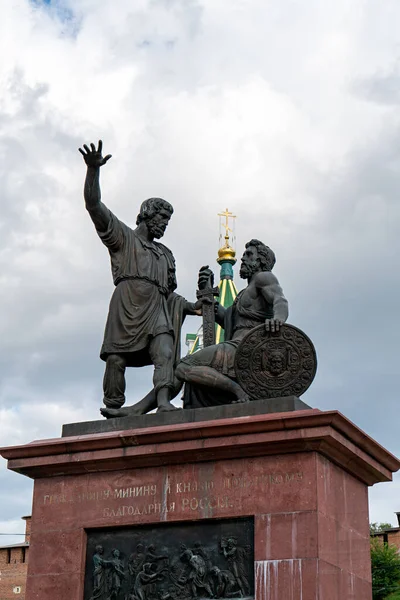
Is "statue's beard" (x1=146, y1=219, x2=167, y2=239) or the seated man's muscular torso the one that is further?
"statue's beard" (x1=146, y1=219, x2=167, y2=239)

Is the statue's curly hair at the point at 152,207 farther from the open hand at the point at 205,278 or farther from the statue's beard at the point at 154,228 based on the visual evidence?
the open hand at the point at 205,278

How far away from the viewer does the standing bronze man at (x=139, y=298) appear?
1502cm

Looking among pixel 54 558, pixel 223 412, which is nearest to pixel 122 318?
pixel 223 412

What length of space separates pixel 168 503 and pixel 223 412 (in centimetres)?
131

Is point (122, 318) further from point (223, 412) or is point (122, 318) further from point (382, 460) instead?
point (382, 460)

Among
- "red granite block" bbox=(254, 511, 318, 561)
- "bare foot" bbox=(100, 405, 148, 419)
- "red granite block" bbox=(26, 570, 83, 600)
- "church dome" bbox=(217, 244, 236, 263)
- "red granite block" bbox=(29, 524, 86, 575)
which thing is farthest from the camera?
"church dome" bbox=(217, 244, 236, 263)

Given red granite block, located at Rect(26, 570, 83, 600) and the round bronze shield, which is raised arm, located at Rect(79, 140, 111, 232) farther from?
red granite block, located at Rect(26, 570, 83, 600)

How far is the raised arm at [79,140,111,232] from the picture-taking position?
14.9 metres

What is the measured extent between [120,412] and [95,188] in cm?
297

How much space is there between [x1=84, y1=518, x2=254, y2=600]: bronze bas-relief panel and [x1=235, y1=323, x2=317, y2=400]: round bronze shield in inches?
72.2

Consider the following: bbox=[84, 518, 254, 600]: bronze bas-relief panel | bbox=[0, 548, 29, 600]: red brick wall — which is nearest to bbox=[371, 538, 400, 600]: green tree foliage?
bbox=[0, 548, 29, 600]: red brick wall

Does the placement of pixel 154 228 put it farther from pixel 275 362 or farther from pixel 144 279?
pixel 275 362

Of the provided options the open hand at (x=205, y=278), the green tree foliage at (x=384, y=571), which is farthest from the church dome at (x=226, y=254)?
the open hand at (x=205, y=278)

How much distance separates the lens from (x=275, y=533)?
12695mm
